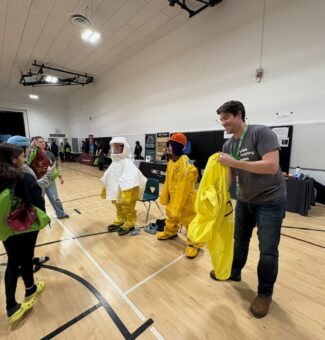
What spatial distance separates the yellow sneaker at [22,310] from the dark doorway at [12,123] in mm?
15051

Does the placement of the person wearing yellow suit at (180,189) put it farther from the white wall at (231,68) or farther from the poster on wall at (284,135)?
the white wall at (231,68)

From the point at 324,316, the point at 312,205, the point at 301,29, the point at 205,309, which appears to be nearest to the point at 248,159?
the point at 205,309

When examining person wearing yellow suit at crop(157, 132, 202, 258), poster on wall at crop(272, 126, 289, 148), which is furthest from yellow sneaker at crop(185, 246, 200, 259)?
poster on wall at crop(272, 126, 289, 148)

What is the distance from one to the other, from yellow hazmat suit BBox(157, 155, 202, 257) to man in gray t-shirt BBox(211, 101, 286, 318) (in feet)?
3.14

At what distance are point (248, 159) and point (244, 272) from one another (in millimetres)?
1367

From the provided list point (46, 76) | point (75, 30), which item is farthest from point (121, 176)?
point (46, 76)

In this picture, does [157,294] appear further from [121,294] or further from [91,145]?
[91,145]

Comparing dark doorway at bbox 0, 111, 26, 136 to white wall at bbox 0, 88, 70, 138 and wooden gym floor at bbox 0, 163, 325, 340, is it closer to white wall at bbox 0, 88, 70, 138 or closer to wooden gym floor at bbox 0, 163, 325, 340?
white wall at bbox 0, 88, 70, 138

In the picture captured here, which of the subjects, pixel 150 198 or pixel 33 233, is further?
pixel 150 198

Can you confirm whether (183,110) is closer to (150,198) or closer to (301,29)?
(301,29)

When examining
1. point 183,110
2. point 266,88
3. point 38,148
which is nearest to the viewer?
point 38,148

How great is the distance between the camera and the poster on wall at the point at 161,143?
280 inches

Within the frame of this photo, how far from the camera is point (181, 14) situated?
557 cm

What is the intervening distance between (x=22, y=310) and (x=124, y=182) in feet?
5.34
